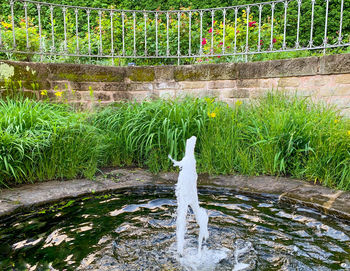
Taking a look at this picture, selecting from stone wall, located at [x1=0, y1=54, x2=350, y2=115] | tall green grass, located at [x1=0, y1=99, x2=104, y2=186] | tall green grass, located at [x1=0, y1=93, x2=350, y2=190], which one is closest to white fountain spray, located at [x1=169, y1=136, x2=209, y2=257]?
tall green grass, located at [x1=0, y1=93, x2=350, y2=190]

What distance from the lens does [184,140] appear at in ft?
12.1

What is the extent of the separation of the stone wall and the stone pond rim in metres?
1.36

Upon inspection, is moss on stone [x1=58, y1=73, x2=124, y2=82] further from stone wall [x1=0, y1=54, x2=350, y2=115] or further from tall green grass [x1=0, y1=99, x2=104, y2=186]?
tall green grass [x1=0, y1=99, x2=104, y2=186]

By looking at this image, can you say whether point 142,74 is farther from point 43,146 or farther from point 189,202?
point 189,202

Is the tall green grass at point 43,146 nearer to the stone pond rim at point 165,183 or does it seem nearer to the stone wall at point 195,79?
the stone pond rim at point 165,183

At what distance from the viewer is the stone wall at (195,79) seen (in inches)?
156

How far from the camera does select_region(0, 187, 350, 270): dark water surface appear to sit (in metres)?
1.82

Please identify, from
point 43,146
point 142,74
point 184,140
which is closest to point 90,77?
point 142,74

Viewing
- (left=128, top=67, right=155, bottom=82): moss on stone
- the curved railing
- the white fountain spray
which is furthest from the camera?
(left=128, top=67, right=155, bottom=82): moss on stone

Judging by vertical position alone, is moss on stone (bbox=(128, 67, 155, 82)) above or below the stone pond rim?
above

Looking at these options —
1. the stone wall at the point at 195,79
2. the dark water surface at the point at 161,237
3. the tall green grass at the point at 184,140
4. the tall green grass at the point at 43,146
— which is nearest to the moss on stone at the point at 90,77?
the stone wall at the point at 195,79

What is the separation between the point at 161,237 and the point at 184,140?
1698 mm

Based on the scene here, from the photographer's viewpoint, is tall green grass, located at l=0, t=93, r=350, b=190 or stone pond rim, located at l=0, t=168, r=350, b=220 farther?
tall green grass, located at l=0, t=93, r=350, b=190

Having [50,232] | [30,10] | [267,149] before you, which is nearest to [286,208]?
[267,149]
